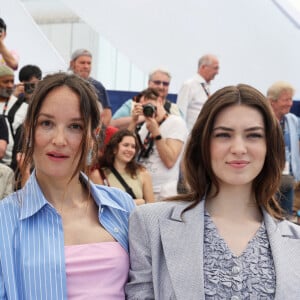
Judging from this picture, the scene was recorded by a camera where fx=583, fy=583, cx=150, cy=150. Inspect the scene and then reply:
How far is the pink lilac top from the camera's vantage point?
146 cm

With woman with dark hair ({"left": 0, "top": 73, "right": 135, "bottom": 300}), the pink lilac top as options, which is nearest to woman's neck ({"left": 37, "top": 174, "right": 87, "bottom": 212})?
woman with dark hair ({"left": 0, "top": 73, "right": 135, "bottom": 300})

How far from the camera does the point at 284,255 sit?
1.51 meters

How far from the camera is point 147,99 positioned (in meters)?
3.91

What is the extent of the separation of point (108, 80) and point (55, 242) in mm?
5415

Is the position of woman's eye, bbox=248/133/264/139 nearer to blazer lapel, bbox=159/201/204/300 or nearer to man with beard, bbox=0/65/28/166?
blazer lapel, bbox=159/201/204/300

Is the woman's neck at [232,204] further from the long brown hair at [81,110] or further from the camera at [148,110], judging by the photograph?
the camera at [148,110]

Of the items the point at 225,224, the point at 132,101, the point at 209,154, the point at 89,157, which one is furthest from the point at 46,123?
the point at 132,101

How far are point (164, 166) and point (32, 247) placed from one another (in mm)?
2273

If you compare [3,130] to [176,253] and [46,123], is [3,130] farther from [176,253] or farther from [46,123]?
[176,253]

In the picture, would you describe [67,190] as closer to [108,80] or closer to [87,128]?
[87,128]

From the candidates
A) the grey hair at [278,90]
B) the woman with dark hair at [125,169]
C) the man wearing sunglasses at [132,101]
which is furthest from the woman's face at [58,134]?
the grey hair at [278,90]

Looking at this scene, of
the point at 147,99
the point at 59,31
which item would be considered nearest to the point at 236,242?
the point at 147,99

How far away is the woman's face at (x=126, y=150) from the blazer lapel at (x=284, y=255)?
Answer: 1991 millimetres

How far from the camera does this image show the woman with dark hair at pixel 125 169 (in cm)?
348
